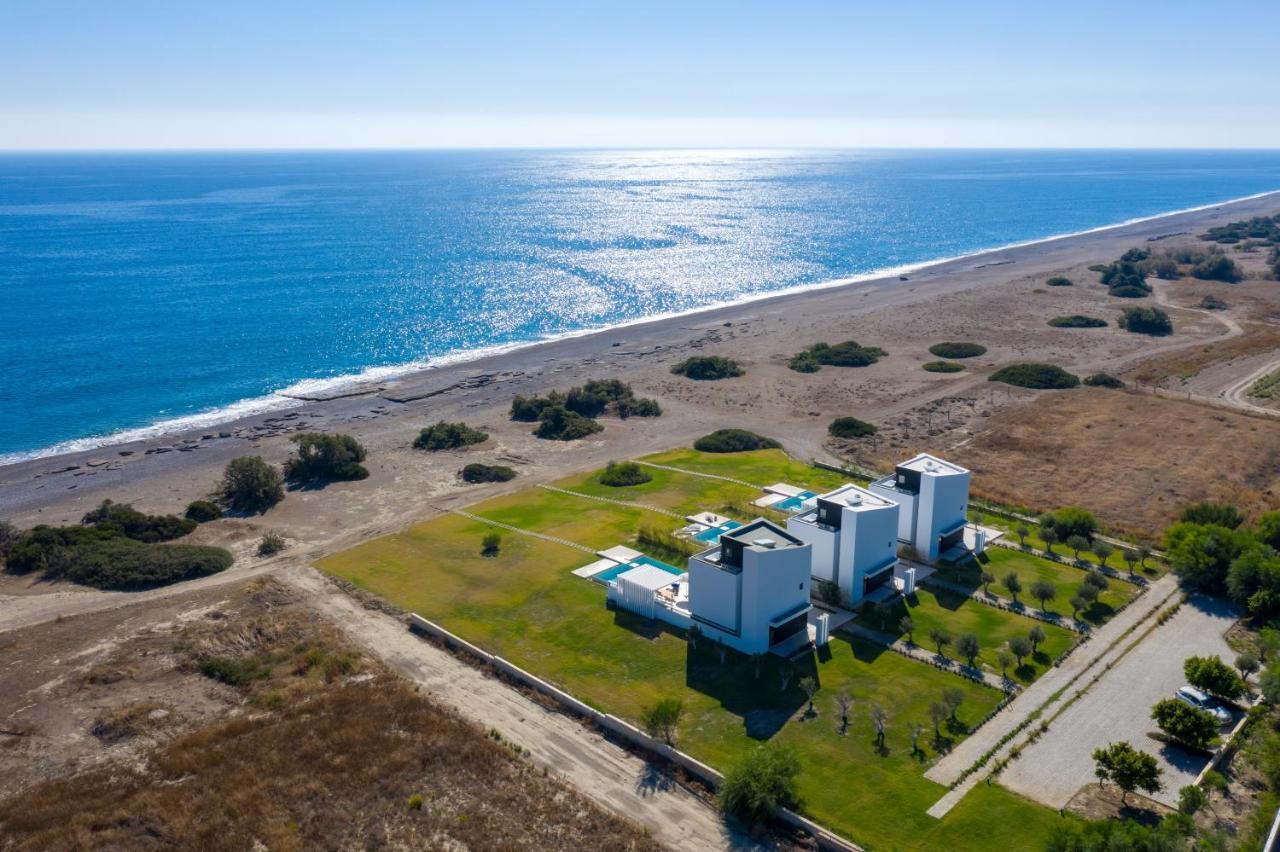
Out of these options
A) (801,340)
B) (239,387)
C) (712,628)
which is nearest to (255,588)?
(712,628)

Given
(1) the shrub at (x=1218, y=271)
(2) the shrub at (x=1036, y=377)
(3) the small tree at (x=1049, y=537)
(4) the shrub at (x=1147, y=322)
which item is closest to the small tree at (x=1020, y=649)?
(3) the small tree at (x=1049, y=537)

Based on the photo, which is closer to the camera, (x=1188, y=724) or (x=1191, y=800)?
(x=1191, y=800)

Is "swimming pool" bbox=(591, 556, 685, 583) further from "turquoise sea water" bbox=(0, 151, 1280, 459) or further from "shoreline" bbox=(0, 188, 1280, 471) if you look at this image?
"turquoise sea water" bbox=(0, 151, 1280, 459)

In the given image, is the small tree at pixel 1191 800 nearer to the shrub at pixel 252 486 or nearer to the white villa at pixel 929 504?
the white villa at pixel 929 504

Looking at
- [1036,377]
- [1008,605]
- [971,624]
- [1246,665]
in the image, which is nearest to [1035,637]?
[971,624]

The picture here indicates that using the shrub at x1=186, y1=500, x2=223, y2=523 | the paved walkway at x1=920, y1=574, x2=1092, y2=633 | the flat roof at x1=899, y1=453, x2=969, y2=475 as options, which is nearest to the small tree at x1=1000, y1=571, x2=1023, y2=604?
the paved walkway at x1=920, y1=574, x2=1092, y2=633

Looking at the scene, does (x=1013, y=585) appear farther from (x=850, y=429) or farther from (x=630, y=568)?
(x=850, y=429)
